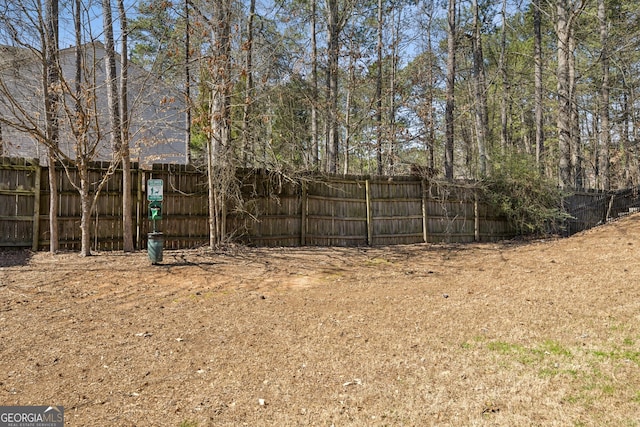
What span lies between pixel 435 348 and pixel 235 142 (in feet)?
22.8

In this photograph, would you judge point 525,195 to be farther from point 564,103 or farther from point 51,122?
point 51,122

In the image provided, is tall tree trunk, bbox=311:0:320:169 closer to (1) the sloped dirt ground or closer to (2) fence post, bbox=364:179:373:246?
(2) fence post, bbox=364:179:373:246

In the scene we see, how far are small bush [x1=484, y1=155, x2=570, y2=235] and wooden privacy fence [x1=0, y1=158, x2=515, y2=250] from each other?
1.61 feet

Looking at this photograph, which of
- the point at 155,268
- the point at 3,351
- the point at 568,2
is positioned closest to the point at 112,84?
the point at 155,268

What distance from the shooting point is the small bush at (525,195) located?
1138 cm

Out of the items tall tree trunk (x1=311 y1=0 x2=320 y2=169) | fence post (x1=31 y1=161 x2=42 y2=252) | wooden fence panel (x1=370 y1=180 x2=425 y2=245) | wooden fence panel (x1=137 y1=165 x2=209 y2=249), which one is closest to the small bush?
wooden fence panel (x1=370 y1=180 x2=425 y2=245)

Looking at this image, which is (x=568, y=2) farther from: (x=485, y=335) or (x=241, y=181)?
(x=485, y=335)

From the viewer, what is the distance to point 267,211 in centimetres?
909

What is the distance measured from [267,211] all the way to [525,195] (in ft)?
24.8

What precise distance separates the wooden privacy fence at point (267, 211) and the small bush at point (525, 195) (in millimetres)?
492

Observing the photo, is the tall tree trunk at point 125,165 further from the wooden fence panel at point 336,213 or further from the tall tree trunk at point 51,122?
the wooden fence panel at point 336,213

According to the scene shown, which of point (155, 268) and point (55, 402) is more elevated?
point (155, 268)

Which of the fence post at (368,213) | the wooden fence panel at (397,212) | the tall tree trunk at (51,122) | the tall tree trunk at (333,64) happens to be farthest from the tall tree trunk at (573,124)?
the tall tree trunk at (51,122)

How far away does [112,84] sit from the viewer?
306 inches
